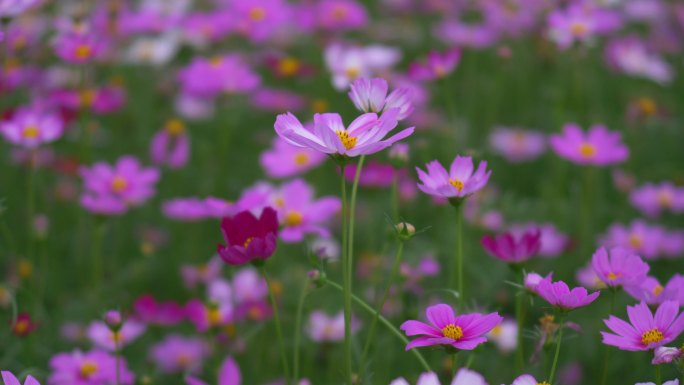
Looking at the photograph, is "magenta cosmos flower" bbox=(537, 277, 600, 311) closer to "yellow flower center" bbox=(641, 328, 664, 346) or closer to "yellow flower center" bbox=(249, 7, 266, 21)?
"yellow flower center" bbox=(641, 328, 664, 346)

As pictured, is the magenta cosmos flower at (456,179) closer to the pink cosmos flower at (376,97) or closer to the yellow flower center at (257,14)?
the pink cosmos flower at (376,97)

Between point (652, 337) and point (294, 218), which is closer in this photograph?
point (652, 337)

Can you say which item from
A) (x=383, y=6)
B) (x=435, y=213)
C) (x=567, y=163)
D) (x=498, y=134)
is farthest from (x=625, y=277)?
(x=383, y=6)

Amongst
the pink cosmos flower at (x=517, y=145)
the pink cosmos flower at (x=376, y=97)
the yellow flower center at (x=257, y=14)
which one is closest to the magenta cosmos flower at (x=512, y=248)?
the pink cosmos flower at (x=376, y=97)

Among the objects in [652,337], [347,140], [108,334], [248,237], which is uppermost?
[347,140]

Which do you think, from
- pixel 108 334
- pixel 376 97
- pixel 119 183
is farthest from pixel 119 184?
pixel 376 97

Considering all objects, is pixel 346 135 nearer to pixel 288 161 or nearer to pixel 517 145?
pixel 288 161

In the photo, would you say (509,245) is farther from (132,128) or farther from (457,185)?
(132,128)

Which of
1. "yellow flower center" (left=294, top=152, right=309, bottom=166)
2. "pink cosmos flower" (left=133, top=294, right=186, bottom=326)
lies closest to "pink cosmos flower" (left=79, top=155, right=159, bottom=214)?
"pink cosmos flower" (left=133, top=294, right=186, bottom=326)
